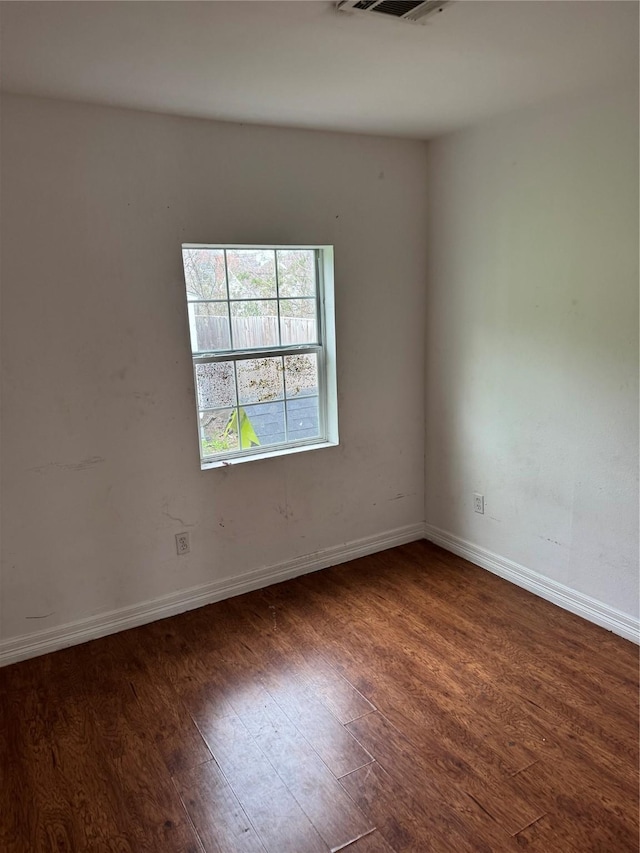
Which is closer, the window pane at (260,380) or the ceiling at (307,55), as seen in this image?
the ceiling at (307,55)

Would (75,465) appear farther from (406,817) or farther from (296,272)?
(406,817)

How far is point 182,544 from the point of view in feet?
9.84

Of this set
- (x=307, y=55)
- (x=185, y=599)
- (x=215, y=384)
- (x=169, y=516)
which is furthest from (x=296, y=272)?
(x=185, y=599)

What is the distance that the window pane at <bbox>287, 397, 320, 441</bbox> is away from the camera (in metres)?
3.34

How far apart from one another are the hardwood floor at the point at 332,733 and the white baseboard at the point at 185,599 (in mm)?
63

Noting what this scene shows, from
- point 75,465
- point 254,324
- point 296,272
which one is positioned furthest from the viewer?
point 296,272

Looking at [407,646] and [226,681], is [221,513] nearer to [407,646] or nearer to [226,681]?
[226,681]

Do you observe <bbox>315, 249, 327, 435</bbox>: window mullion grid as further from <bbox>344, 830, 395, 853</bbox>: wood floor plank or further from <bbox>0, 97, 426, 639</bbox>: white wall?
<bbox>344, 830, 395, 853</bbox>: wood floor plank

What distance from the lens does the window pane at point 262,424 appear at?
10.5ft

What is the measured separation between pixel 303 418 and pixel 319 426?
4.8 inches

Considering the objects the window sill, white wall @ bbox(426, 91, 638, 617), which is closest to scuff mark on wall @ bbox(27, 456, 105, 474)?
the window sill

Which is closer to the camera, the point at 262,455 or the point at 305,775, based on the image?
the point at 305,775

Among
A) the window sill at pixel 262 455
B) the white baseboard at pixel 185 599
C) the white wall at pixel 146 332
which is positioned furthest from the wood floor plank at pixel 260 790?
the window sill at pixel 262 455

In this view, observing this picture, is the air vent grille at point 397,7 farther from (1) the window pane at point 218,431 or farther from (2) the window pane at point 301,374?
(1) the window pane at point 218,431
